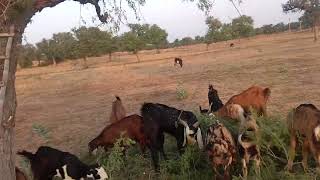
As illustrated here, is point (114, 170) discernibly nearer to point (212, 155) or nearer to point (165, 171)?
point (165, 171)

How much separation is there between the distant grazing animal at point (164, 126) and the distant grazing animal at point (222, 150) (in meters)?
0.88

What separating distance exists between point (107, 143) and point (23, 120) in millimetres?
9163

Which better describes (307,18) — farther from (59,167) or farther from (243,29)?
(59,167)

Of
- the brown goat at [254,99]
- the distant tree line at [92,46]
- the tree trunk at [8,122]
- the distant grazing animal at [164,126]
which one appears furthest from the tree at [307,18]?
the tree trunk at [8,122]

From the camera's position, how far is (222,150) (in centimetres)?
645

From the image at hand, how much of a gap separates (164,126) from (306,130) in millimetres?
2808

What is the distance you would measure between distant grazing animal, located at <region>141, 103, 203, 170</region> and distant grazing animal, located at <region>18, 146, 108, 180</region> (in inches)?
46.3

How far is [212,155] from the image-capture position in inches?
258

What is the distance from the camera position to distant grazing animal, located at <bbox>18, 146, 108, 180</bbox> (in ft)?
22.6

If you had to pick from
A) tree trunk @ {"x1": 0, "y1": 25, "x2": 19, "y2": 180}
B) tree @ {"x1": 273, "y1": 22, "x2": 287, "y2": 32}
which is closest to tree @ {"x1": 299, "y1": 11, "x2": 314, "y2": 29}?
tree @ {"x1": 273, "y1": 22, "x2": 287, "y2": 32}

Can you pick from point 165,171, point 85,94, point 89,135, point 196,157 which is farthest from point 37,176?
point 85,94

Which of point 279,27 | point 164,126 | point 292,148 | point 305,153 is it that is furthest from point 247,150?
point 279,27

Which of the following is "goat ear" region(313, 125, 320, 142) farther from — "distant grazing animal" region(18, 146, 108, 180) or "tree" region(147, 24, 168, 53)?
"tree" region(147, 24, 168, 53)

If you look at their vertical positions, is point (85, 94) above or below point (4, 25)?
below
